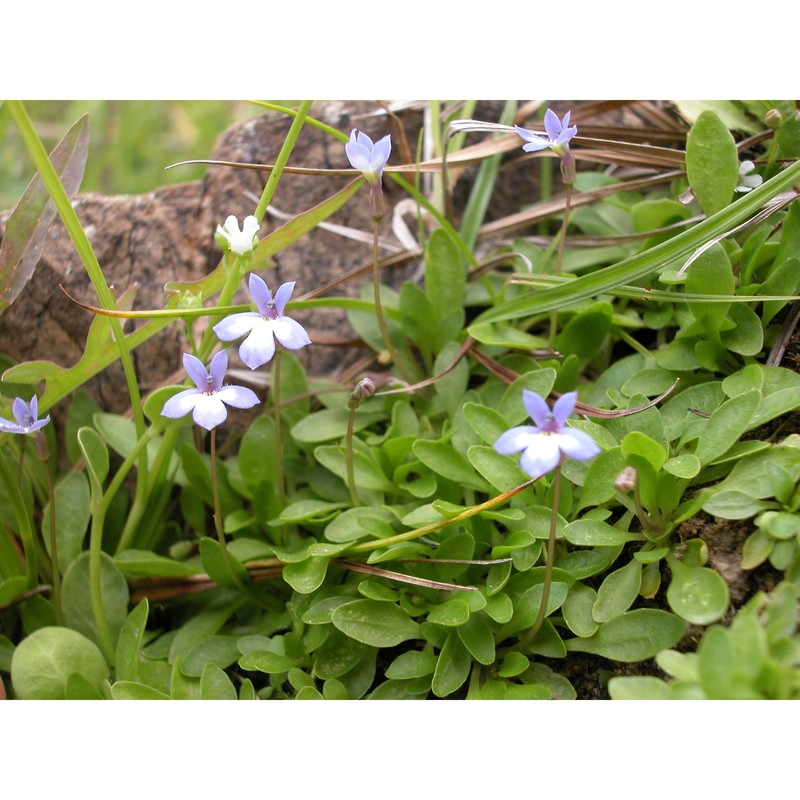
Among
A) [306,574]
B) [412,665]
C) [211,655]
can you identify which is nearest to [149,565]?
[211,655]

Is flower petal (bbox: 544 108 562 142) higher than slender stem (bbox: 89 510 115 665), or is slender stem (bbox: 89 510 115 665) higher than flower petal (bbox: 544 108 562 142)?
flower petal (bbox: 544 108 562 142)

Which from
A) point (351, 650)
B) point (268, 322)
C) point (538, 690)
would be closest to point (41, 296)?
point (268, 322)

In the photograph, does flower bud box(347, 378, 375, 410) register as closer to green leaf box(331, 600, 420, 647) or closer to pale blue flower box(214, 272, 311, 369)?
pale blue flower box(214, 272, 311, 369)

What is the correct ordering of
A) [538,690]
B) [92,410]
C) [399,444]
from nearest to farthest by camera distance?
[538,690], [399,444], [92,410]

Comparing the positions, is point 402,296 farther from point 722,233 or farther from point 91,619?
point 91,619

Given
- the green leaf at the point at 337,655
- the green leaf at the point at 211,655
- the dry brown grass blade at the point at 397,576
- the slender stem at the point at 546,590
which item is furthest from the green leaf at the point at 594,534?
the green leaf at the point at 211,655

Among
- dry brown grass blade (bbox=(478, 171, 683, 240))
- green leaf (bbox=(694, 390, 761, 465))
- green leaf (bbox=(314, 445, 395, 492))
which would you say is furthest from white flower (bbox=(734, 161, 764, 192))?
green leaf (bbox=(314, 445, 395, 492))

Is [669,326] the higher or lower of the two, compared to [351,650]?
higher

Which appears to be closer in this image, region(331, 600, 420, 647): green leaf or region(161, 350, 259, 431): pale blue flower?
region(161, 350, 259, 431): pale blue flower
